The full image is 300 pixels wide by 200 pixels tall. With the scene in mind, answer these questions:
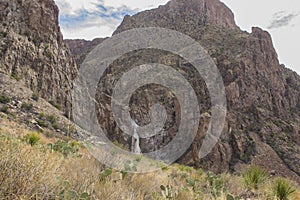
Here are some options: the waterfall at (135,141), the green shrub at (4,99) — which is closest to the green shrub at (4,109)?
the green shrub at (4,99)

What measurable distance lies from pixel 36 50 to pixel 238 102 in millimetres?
35862

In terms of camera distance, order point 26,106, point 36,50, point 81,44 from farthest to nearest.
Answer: point 81,44 < point 36,50 < point 26,106

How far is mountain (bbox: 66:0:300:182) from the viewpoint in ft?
136

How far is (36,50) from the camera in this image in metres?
33.2

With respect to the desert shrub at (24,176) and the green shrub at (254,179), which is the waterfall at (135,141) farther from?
the desert shrub at (24,176)

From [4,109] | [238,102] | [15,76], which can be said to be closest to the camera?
[4,109]

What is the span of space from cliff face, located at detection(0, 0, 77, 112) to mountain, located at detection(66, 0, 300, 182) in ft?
28.6

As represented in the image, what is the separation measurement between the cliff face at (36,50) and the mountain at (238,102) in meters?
8.72

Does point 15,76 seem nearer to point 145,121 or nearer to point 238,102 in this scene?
point 145,121

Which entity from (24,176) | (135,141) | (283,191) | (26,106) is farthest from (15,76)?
(24,176)

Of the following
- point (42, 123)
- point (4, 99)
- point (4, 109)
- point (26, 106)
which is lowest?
point (42, 123)

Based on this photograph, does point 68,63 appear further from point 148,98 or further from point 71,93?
point 148,98

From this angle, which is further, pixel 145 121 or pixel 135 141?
pixel 145 121

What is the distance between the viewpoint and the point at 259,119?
5203 centimetres
